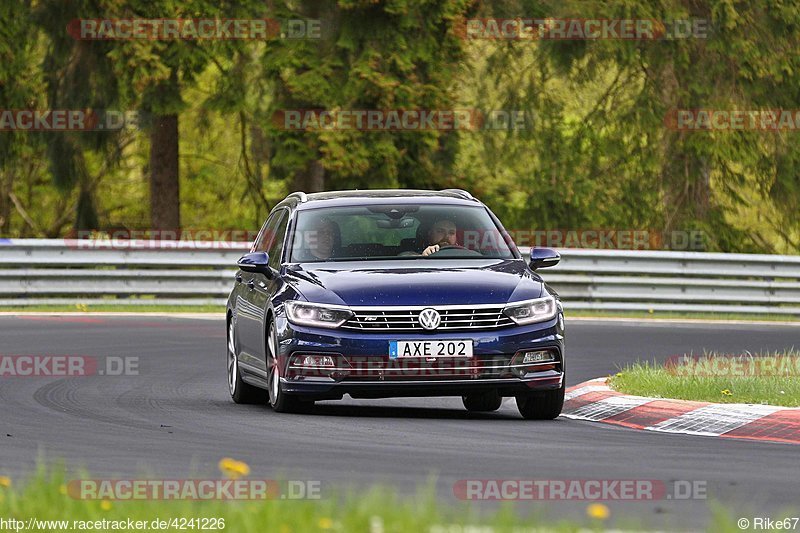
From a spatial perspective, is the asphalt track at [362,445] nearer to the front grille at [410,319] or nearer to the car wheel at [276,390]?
the car wheel at [276,390]

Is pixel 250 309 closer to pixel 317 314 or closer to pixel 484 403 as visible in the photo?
pixel 317 314

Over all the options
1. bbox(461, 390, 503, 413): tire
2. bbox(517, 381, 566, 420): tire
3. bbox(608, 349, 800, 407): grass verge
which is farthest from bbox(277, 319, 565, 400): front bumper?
bbox(608, 349, 800, 407): grass verge

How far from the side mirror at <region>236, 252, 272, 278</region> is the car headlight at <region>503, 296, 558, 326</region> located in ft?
7.08

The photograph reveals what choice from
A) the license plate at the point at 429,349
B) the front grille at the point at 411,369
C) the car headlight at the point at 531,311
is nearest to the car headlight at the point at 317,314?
the front grille at the point at 411,369

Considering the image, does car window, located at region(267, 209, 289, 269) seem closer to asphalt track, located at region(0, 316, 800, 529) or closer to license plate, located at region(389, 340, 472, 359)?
asphalt track, located at region(0, 316, 800, 529)

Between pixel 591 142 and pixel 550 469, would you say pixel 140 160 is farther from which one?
pixel 550 469

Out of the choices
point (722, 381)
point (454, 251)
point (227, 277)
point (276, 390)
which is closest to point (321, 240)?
point (454, 251)

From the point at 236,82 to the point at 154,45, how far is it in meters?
3.08

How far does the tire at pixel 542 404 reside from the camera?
40.9 feet

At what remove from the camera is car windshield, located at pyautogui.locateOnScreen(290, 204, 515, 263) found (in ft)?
43.8

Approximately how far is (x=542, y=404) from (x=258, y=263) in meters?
2.44

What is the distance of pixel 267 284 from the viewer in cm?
1341

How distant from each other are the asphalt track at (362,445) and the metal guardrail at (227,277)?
1012 centimetres

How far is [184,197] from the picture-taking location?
55625mm
